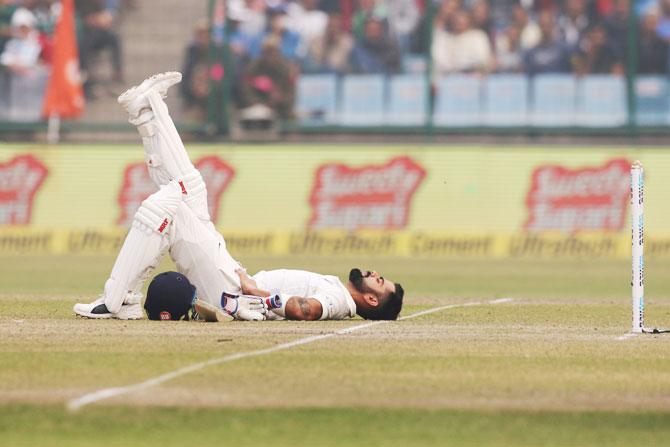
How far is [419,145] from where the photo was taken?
2717 cm

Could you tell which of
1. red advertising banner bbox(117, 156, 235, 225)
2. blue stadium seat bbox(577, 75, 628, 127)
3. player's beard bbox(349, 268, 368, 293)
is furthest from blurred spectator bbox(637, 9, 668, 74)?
player's beard bbox(349, 268, 368, 293)

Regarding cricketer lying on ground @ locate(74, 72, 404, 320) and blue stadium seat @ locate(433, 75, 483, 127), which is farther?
blue stadium seat @ locate(433, 75, 483, 127)

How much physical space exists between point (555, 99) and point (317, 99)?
477 cm

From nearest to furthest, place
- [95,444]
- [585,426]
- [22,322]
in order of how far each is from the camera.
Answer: [95,444] < [585,426] < [22,322]

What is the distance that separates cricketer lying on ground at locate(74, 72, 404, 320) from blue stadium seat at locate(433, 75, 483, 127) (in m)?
16.6

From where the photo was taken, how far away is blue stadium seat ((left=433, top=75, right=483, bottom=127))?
28.5 meters

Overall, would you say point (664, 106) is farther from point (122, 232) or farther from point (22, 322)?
point (22, 322)

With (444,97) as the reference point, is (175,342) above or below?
below

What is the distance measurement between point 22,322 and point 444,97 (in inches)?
686

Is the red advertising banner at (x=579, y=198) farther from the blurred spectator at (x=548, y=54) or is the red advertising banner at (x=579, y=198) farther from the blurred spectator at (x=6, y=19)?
the blurred spectator at (x=6, y=19)

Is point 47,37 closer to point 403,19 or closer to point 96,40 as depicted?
point 96,40

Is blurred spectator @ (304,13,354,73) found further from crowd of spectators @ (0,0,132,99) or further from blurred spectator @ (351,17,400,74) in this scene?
crowd of spectators @ (0,0,132,99)

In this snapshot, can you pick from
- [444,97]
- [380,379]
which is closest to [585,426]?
[380,379]

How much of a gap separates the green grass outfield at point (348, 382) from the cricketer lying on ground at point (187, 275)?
23 cm
